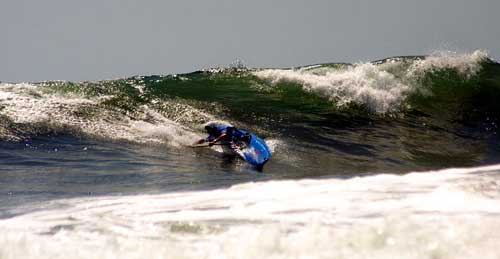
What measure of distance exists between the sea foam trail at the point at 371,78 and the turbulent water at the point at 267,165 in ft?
0.21

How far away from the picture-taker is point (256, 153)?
11305mm

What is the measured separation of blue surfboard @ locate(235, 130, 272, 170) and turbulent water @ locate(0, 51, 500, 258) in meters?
0.26

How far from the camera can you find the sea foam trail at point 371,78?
17.7m

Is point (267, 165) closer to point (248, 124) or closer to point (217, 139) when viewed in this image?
point (217, 139)

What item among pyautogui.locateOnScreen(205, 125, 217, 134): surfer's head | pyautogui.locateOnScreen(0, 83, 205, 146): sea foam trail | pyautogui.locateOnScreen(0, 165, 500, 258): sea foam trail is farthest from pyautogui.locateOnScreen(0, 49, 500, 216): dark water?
pyautogui.locateOnScreen(0, 165, 500, 258): sea foam trail

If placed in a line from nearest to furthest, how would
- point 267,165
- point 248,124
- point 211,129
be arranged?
point 267,165 < point 211,129 < point 248,124

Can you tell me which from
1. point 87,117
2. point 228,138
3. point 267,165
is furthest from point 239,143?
point 87,117

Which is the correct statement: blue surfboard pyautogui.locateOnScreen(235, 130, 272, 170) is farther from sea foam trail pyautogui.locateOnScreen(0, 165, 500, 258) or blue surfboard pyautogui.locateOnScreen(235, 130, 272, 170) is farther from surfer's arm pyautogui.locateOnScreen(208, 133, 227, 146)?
sea foam trail pyautogui.locateOnScreen(0, 165, 500, 258)

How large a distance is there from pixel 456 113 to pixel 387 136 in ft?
13.1

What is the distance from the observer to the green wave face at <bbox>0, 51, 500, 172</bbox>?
13047mm

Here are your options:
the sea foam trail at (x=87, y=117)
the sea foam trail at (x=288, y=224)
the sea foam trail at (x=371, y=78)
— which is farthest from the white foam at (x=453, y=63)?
the sea foam trail at (x=288, y=224)

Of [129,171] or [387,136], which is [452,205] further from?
[387,136]

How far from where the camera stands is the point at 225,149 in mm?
12352

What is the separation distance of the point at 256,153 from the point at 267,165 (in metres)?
0.58
